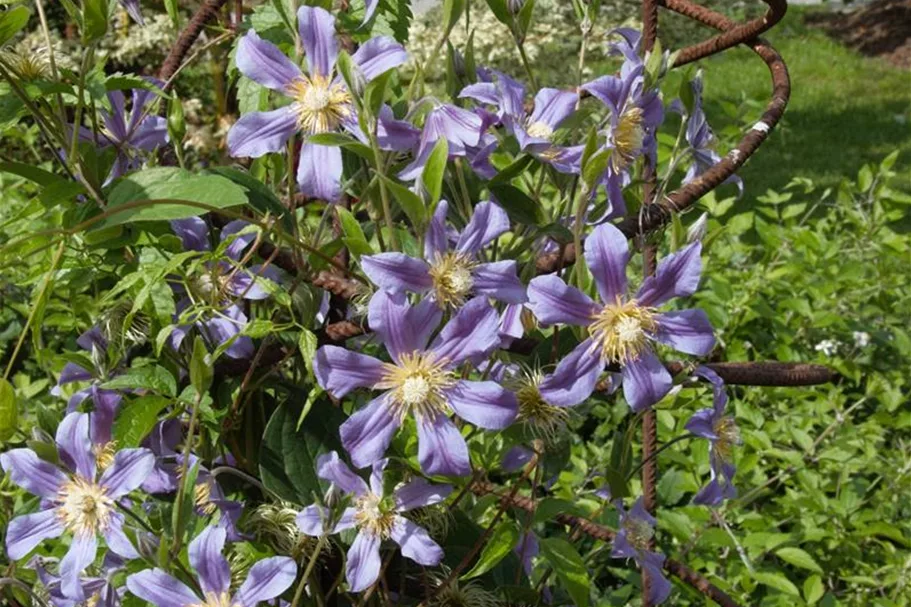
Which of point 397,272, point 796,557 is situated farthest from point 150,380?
point 796,557

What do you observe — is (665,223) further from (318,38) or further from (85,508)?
(85,508)

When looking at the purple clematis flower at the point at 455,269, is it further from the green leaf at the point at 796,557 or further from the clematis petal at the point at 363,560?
the green leaf at the point at 796,557

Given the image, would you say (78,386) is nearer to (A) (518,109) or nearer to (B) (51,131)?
(B) (51,131)

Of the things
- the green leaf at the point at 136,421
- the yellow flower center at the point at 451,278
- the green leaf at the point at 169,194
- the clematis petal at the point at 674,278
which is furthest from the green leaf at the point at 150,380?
the clematis petal at the point at 674,278

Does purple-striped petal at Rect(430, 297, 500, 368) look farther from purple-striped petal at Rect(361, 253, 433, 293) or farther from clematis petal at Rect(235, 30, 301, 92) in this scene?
clematis petal at Rect(235, 30, 301, 92)

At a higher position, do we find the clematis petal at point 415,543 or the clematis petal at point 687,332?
the clematis petal at point 687,332

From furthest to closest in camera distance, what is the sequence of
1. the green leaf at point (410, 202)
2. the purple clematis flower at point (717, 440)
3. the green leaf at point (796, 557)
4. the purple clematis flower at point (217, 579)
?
1. the green leaf at point (796, 557)
2. the purple clematis flower at point (717, 440)
3. the purple clematis flower at point (217, 579)
4. the green leaf at point (410, 202)
